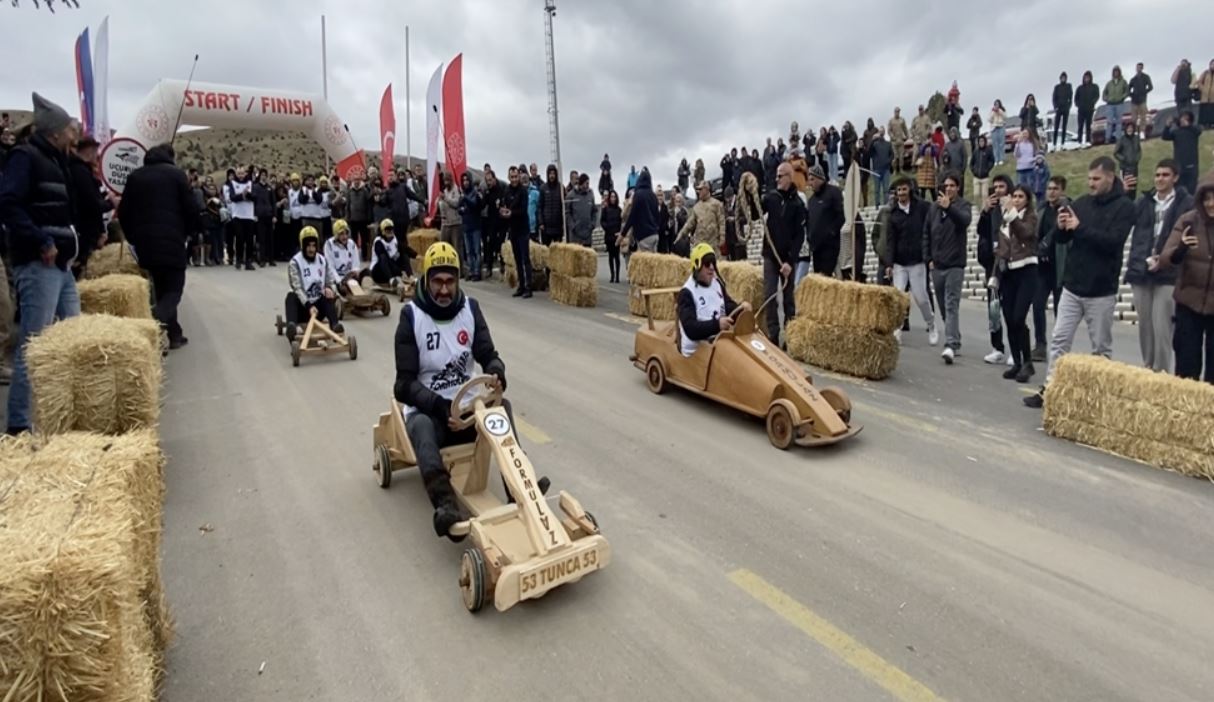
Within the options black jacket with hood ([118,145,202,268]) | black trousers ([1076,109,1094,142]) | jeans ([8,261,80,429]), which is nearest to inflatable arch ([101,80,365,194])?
black jacket with hood ([118,145,202,268])

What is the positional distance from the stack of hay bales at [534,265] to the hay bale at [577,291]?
4.02 feet

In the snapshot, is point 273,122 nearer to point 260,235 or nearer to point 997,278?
point 260,235

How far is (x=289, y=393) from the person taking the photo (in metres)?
7.51

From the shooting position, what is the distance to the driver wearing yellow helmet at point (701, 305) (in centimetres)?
686

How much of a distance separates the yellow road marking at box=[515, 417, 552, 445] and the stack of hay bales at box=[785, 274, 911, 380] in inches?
155

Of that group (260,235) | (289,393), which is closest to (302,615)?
(289,393)

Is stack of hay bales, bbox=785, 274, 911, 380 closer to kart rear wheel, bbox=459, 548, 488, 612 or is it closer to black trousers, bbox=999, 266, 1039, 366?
black trousers, bbox=999, 266, 1039, 366

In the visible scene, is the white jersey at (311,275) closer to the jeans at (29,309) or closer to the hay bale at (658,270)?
the jeans at (29,309)

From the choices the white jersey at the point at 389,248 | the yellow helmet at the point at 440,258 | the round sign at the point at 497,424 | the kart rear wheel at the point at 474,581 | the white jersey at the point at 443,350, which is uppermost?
the white jersey at the point at 389,248

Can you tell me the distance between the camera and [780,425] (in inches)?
235

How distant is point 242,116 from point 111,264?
10908mm

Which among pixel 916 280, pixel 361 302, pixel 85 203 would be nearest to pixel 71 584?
pixel 85 203

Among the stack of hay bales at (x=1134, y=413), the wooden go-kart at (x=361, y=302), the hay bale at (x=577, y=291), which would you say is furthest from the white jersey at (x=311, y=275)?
the stack of hay bales at (x=1134, y=413)

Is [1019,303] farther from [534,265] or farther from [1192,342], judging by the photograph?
[534,265]
